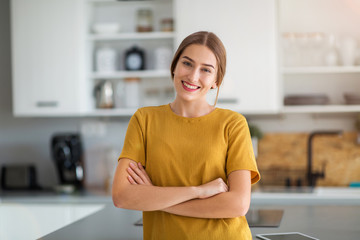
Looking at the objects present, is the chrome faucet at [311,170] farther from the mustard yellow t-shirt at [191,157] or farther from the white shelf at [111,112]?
the mustard yellow t-shirt at [191,157]

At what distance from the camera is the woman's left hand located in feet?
4.49

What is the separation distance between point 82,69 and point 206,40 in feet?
7.97

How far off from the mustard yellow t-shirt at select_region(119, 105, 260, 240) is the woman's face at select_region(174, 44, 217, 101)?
7cm

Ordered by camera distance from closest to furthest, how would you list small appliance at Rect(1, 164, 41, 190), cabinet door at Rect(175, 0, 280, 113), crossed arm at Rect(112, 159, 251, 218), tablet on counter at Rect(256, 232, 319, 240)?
1. crossed arm at Rect(112, 159, 251, 218)
2. tablet on counter at Rect(256, 232, 319, 240)
3. cabinet door at Rect(175, 0, 280, 113)
4. small appliance at Rect(1, 164, 41, 190)

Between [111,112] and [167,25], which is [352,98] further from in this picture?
[111,112]

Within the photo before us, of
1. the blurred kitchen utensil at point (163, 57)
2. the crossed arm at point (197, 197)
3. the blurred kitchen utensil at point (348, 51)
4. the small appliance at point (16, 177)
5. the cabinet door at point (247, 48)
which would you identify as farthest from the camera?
the small appliance at point (16, 177)

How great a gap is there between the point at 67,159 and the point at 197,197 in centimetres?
256

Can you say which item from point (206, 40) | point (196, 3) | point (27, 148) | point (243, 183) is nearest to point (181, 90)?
point (206, 40)

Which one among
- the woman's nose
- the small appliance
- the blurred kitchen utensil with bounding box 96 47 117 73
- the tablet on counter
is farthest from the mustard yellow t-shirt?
the small appliance

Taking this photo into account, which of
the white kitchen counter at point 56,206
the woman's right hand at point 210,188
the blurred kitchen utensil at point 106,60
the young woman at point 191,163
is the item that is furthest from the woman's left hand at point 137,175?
the blurred kitchen utensil at point 106,60

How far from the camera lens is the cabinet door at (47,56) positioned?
362cm

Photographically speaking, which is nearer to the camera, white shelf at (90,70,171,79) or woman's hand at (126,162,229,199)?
woman's hand at (126,162,229,199)

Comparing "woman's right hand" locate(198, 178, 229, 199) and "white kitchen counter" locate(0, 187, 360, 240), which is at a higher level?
"woman's right hand" locate(198, 178, 229, 199)

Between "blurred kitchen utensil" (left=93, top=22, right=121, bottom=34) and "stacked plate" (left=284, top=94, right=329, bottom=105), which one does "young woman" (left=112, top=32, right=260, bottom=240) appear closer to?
"stacked plate" (left=284, top=94, right=329, bottom=105)
